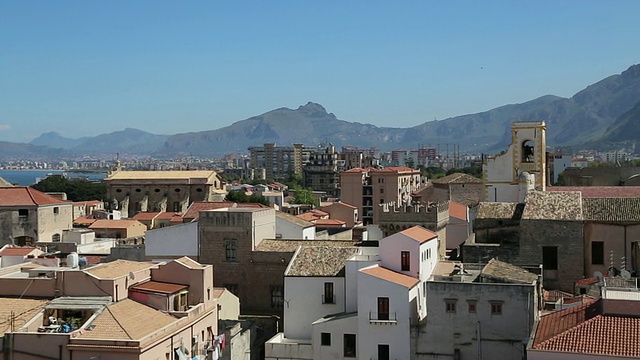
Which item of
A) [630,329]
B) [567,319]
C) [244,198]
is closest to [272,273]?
[567,319]

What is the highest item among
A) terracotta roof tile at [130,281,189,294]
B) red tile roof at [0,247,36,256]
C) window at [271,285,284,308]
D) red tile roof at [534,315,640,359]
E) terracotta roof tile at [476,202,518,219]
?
terracotta roof tile at [476,202,518,219]

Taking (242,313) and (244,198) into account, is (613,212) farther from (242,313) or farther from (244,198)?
(244,198)

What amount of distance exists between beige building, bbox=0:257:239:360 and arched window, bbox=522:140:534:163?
74.5ft

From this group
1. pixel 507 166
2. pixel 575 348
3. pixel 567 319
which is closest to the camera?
pixel 575 348

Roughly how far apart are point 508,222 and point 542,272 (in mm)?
3859

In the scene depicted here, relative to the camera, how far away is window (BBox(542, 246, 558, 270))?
104ft

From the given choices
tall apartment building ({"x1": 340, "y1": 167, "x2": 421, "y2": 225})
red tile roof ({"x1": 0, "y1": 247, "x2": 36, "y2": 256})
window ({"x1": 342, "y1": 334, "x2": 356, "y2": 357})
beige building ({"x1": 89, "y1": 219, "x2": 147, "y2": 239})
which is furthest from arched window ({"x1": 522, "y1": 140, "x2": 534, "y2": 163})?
tall apartment building ({"x1": 340, "y1": 167, "x2": 421, "y2": 225})

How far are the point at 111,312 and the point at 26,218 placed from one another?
2737 cm

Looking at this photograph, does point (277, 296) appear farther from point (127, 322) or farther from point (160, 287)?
point (127, 322)

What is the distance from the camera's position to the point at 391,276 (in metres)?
27.1

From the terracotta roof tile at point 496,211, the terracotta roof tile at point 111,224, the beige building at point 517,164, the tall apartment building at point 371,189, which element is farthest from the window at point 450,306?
the tall apartment building at point 371,189

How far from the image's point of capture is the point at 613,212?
32.1 m

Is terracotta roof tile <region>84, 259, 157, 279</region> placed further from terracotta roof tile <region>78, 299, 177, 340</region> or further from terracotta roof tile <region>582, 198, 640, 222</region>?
terracotta roof tile <region>582, 198, 640, 222</region>

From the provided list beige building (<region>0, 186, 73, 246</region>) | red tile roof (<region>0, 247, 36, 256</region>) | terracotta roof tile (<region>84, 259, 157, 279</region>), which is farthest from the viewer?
beige building (<region>0, 186, 73, 246</region>)
